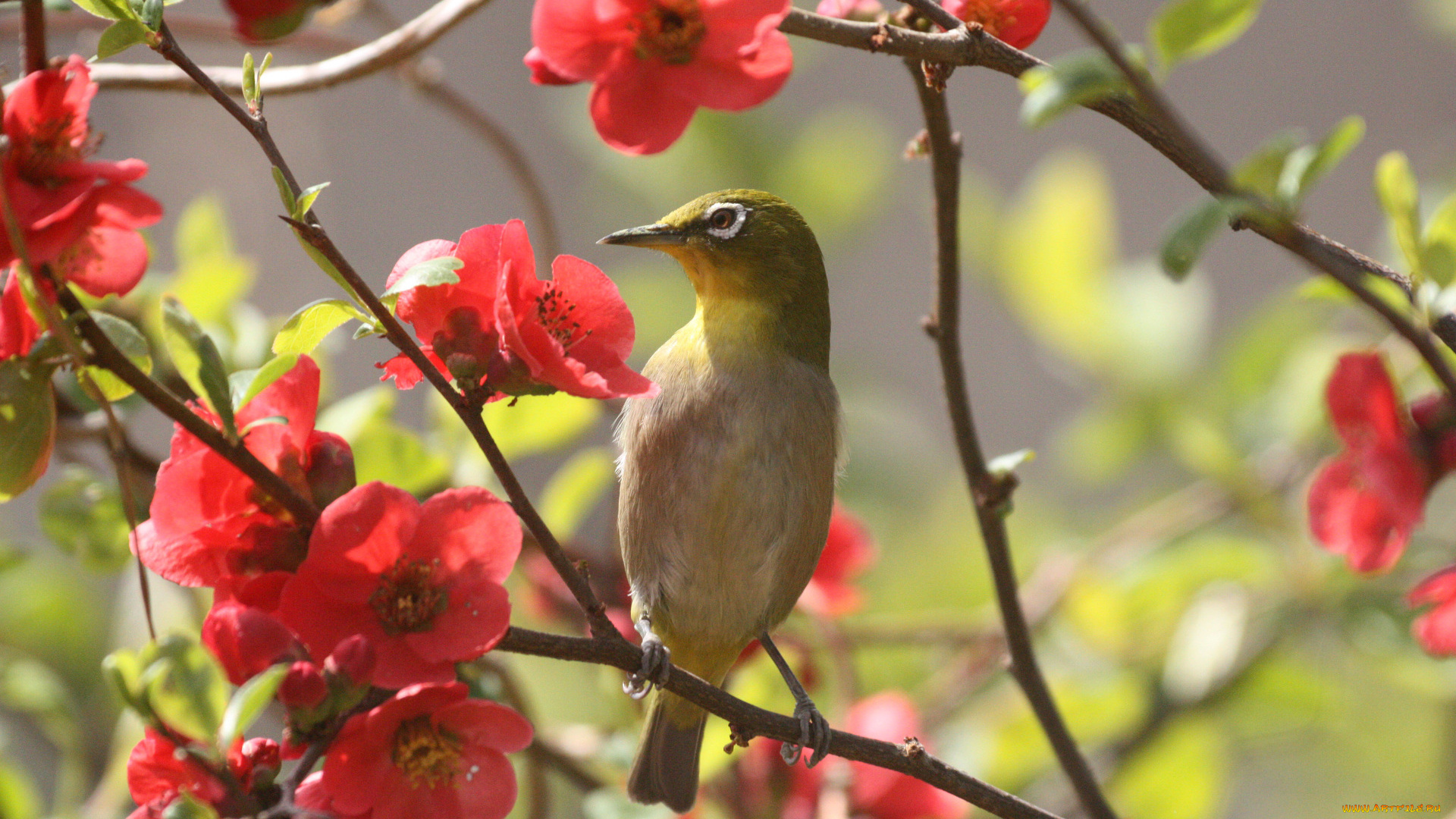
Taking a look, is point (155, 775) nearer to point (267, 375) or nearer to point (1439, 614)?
point (267, 375)

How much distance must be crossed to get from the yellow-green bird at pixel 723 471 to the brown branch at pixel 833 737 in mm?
682

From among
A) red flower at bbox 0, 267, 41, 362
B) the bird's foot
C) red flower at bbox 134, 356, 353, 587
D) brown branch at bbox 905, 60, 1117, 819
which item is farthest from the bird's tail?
red flower at bbox 0, 267, 41, 362

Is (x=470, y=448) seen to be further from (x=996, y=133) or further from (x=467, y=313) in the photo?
(x=996, y=133)

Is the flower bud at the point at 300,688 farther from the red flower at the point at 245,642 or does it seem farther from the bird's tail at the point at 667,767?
the bird's tail at the point at 667,767

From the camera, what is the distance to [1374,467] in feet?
5.14

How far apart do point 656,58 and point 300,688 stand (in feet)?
2.23

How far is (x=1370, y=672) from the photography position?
272cm

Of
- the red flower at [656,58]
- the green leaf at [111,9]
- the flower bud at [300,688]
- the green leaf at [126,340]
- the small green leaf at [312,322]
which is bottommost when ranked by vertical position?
the flower bud at [300,688]

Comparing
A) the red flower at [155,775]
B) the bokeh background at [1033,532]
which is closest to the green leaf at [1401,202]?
the bokeh background at [1033,532]

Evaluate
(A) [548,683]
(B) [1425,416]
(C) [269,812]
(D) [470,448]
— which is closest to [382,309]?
(C) [269,812]

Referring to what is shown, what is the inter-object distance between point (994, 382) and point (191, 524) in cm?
558

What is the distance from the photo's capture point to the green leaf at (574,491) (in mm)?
2240

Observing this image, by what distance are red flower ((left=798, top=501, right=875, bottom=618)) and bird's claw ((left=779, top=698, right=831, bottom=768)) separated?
0.86 ft

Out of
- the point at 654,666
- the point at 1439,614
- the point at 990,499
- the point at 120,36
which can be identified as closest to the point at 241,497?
the point at 120,36
